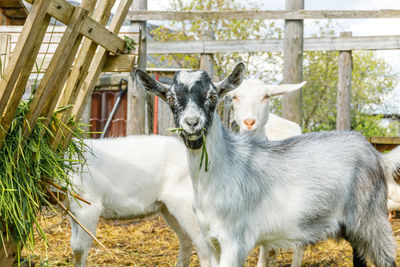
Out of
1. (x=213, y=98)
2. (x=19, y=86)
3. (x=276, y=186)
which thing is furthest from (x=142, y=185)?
(x=19, y=86)

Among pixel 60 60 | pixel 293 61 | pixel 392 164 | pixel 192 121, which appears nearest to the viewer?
pixel 60 60

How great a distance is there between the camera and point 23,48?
2.53m

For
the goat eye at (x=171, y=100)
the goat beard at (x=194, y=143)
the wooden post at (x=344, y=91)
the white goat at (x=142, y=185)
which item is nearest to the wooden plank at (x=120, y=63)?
the goat eye at (x=171, y=100)

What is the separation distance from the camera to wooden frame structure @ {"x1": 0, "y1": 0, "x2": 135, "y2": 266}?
2.54m

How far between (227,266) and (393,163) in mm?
1687

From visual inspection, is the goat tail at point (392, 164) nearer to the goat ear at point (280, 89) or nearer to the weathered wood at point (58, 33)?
the goat ear at point (280, 89)

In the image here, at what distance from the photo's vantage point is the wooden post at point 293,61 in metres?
6.43

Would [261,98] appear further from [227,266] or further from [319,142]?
[227,266]

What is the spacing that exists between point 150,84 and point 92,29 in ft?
2.07

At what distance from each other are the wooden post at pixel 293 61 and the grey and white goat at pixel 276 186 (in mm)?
2438

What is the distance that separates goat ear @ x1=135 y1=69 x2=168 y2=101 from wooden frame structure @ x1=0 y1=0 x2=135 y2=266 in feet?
0.45

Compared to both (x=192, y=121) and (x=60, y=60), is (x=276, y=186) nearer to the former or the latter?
(x=192, y=121)

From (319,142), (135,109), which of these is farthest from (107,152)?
(319,142)

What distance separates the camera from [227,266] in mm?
3309
